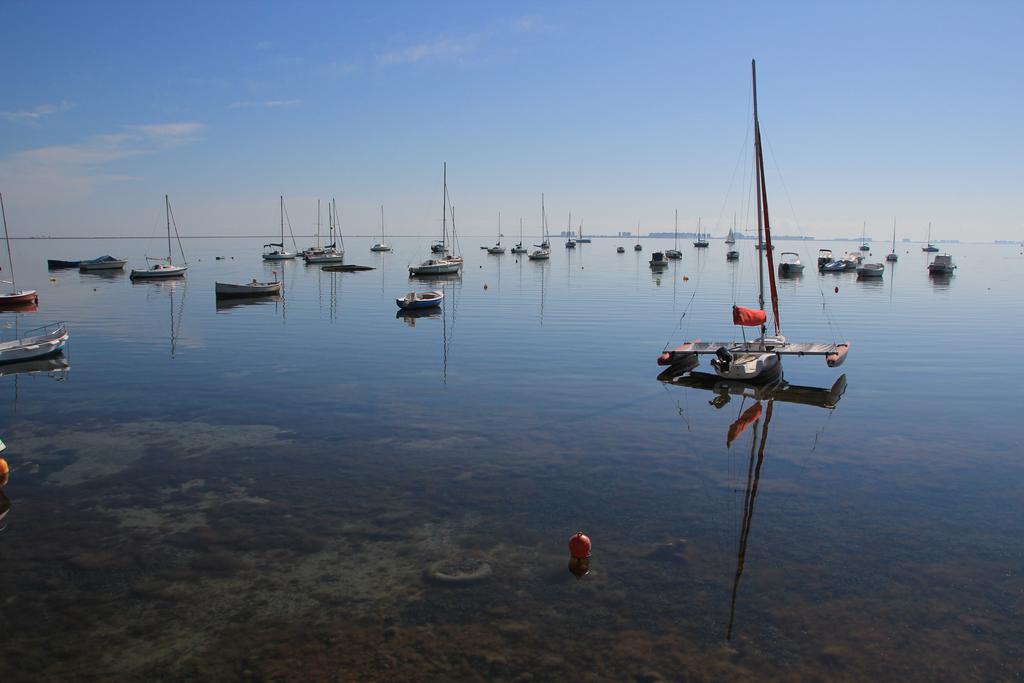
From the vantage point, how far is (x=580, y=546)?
16.8 m

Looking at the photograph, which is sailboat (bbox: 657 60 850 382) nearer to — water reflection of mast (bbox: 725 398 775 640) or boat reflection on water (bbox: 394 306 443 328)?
water reflection of mast (bbox: 725 398 775 640)

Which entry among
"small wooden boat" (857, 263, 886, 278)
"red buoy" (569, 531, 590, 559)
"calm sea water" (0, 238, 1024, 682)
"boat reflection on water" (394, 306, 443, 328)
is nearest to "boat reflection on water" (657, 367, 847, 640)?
"calm sea water" (0, 238, 1024, 682)

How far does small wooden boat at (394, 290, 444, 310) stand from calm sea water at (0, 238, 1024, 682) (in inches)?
1024

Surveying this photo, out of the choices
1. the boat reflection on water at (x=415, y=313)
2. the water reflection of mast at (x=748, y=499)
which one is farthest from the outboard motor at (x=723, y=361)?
the boat reflection on water at (x=415, y=313)

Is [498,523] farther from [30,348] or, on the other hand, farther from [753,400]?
[30,348]

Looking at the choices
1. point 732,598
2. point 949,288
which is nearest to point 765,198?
point 732,598

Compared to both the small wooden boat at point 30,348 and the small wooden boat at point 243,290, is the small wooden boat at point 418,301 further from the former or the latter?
the small wooden boat at point 30,348

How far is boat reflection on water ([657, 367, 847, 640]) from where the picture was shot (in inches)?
876

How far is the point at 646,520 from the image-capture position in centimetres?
1953

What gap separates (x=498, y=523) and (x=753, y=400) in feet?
64.1

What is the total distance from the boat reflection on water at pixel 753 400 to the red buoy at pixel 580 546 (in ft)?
14.0

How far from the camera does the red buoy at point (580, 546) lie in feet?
55.2

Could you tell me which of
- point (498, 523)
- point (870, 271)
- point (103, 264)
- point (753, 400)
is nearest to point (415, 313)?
point (753, 400)

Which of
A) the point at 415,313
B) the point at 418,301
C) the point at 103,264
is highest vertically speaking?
the point at 103,264
